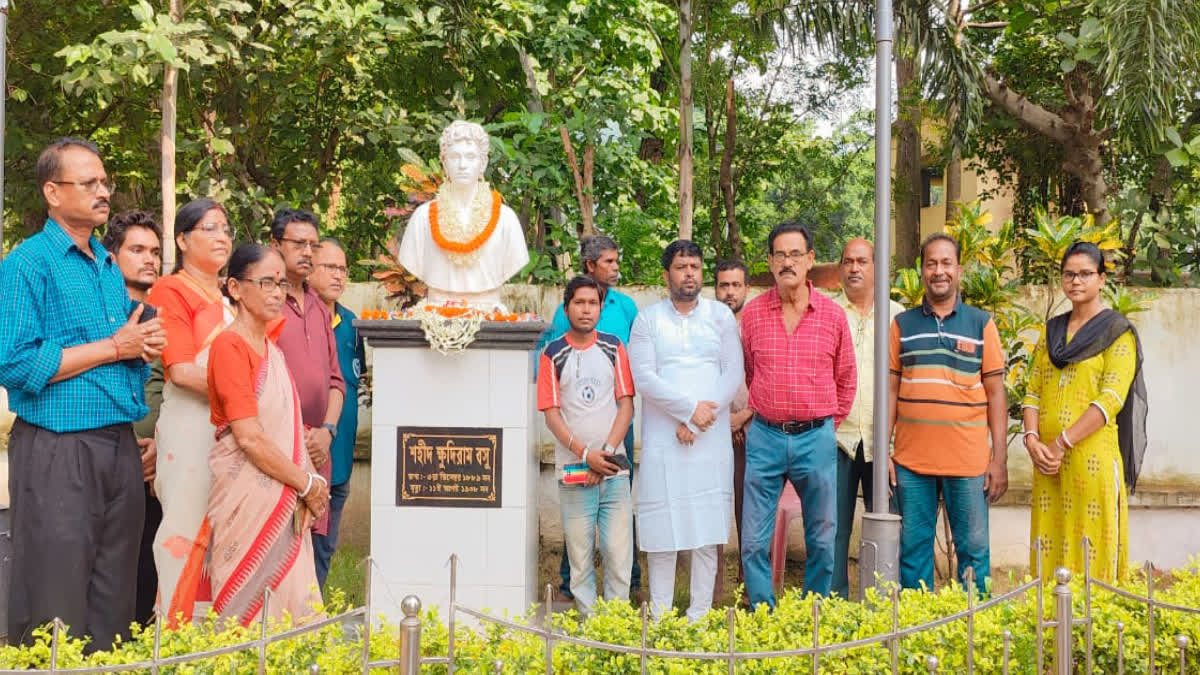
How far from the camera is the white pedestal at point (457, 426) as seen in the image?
4789 mm

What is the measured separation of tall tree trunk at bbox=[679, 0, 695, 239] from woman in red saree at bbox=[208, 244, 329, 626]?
463cm

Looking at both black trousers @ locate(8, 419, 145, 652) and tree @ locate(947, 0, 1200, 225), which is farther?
tree @ locate(947, 0, 1200, 225)

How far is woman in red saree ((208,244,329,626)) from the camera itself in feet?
11.6

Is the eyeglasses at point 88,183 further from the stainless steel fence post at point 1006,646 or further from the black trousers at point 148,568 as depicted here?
the stainless steel fence post at point 1006,646

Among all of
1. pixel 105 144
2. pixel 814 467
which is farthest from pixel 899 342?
pixel 105 144

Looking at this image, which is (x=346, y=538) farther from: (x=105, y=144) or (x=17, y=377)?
(x=105, y=144)

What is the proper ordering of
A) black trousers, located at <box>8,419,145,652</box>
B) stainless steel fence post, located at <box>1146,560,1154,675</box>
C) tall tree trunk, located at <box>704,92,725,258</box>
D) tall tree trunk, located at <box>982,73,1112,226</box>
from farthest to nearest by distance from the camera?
tall tree trunk, located at <box>704,92,725,258</box> < tall tree trunk, located at <box>982,73,1112,226</box> < black trousers, located at <box>8,419,145,652</box> < stainless steel fence post, located at <box>1146,560,1154,675</box>

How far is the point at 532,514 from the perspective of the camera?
5.04 m

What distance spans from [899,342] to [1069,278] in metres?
0.80

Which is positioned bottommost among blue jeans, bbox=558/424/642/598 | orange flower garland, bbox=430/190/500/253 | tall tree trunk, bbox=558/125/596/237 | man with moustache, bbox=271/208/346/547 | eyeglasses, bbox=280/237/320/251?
blue jeans, bbox=558/424/642/598

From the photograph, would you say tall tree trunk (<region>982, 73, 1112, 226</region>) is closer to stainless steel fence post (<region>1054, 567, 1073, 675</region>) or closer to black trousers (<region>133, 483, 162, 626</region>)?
stainless steel fence post (<region>1054, 567, 1073, 675</region>)

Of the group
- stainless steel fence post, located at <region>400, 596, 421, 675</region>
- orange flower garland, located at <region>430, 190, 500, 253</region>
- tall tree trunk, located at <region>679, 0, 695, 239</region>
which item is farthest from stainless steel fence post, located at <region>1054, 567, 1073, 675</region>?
tall tree trunk, located at <region>679, 0, 695, 239</region>

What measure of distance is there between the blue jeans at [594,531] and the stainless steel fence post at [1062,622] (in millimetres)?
2269

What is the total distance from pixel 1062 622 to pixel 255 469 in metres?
2.66
